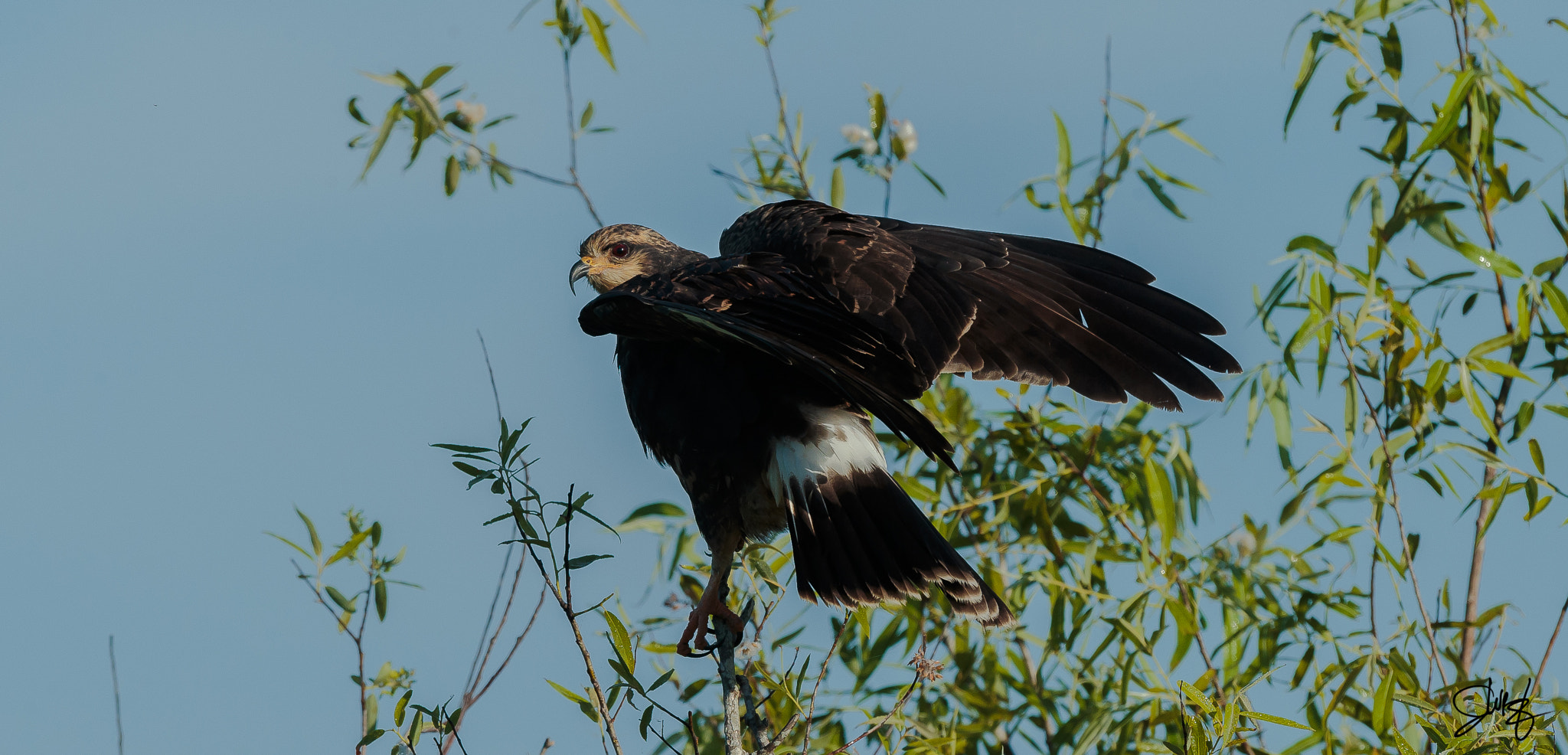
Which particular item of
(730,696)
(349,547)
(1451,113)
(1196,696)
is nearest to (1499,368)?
(1451,113)

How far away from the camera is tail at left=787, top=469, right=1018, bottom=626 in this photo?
2.72 meters

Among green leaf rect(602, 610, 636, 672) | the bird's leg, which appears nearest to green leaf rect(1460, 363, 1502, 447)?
the bird's leg

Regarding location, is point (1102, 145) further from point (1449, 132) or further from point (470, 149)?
point (470, 149)

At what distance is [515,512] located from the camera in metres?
2.15

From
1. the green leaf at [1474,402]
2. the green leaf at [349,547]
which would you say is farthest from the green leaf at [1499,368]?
the green leaf at [349,547]

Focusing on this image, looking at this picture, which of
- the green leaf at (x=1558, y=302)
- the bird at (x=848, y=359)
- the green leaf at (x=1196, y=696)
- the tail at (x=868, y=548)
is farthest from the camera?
the green leaf at (x=1558, y=302)

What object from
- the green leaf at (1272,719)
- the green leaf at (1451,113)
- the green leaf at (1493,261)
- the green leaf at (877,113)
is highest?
the green leaf at (877,113)

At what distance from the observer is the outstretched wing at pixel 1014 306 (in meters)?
3.00

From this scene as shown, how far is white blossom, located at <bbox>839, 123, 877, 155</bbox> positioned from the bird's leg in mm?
1748

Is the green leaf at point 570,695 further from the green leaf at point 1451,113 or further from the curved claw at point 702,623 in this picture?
the green leaf at point 1451,113

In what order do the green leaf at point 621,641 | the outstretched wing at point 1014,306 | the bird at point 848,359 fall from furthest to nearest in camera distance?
the outstretched wing at point 1014,306 < the bird at point 848,359 < the green leaf at point 621,641

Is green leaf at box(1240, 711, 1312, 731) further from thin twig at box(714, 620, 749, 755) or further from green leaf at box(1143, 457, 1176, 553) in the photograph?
green leaf at box(1143, 457, 1176, 553)

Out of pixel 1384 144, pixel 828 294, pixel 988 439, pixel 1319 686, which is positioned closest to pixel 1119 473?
pixel 988 439

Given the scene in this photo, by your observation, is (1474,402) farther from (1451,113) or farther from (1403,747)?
(1403,747)
